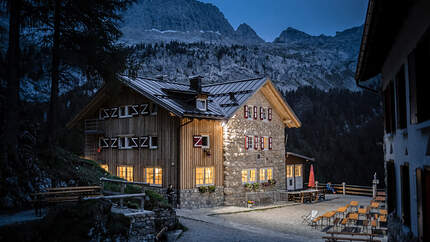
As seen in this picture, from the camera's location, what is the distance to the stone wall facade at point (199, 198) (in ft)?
69.4

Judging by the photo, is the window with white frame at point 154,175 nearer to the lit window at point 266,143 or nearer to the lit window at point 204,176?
the lit window at point 204,176

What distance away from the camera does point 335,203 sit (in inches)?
1018

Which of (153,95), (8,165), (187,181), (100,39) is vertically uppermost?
(100,39)

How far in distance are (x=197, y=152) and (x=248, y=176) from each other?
4.52 m

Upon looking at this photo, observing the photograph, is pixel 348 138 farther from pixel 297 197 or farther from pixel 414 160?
pixel 414 160

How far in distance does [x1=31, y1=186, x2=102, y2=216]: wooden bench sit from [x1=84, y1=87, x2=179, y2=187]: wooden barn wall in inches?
323

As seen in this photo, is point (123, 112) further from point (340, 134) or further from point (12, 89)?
point (340, 134)

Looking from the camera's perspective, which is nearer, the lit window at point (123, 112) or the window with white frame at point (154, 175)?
the window with white frame at point (154, 175)

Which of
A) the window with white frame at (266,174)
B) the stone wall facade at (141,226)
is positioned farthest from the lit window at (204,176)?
the stone wall facade at (141,226)

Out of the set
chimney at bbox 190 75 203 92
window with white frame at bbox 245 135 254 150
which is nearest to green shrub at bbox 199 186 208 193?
window with white frame at bbox 245 135 254 150

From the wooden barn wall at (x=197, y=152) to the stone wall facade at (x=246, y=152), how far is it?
18.1 inches

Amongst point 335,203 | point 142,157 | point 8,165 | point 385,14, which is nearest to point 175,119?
point 142,157

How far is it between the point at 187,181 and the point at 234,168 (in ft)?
11.9

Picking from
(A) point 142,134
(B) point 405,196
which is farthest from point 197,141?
(B) point 405,196
